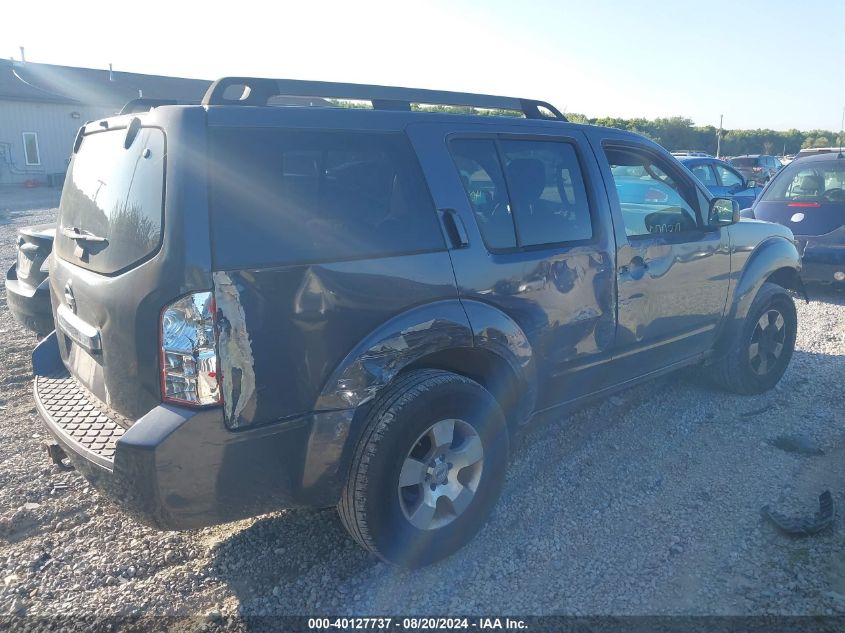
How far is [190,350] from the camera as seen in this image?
246 centimetres

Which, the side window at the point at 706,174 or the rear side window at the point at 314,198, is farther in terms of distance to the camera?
the side window at the point at 706,174

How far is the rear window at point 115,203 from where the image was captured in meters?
2.58

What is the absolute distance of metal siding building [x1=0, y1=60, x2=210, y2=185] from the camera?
96.1 feet

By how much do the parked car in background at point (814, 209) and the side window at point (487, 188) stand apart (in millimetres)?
6144

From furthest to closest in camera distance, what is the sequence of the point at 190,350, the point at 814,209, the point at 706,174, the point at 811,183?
the point at 706,174, the point at 811,183, the point at 814,209, the point at 190,350

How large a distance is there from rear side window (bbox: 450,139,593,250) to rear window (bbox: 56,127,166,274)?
1388 millimetres

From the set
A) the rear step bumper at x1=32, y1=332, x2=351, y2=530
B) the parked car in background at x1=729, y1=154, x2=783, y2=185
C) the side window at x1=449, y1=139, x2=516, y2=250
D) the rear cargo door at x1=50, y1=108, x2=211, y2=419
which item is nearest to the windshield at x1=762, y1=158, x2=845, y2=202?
the side window at x1=449, y1=139, x2=516, y2=250

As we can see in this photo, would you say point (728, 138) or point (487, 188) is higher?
point (728, 138)

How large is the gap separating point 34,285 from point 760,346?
5492 millimetres

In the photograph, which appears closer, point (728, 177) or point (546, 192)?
point (546, 192)

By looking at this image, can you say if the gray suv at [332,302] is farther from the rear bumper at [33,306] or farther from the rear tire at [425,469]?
the rear bumper at [33,306]

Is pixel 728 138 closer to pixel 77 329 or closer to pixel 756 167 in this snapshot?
pixel 756 167

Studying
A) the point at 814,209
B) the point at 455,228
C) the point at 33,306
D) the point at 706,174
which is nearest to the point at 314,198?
the point at 455,228

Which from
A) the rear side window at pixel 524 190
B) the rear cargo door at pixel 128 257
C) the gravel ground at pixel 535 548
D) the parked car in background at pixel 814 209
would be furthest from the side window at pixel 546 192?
the parked car in background at pixel 814 209
